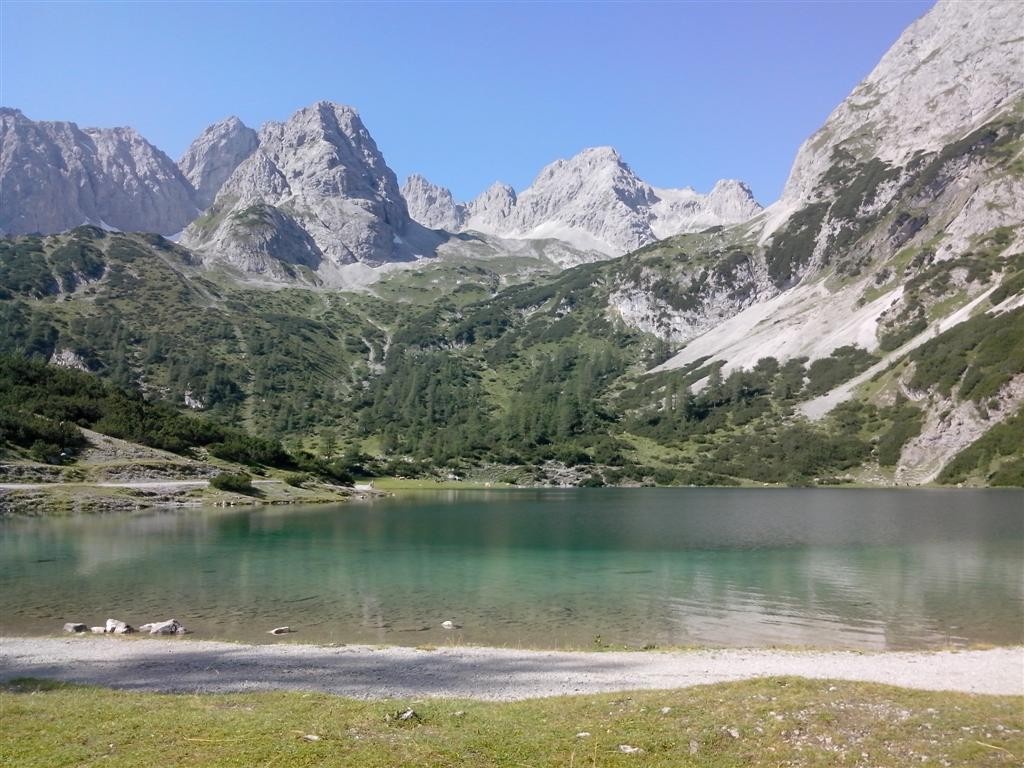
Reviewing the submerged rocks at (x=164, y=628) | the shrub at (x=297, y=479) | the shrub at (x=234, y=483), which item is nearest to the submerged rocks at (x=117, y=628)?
the submerged rocks at (x=164, y=628)

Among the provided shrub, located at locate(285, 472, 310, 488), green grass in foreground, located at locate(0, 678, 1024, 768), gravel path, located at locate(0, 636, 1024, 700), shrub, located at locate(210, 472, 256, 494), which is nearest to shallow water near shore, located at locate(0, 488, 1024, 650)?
gravel path, located at locate(0, 636, 1024, 700)

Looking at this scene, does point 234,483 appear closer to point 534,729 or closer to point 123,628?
point 123,628

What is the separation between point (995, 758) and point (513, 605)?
1088 inches

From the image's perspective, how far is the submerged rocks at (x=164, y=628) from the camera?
31.2 metres

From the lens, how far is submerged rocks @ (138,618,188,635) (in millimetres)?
31203

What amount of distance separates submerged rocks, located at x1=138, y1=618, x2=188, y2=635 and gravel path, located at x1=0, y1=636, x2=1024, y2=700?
1.92 m

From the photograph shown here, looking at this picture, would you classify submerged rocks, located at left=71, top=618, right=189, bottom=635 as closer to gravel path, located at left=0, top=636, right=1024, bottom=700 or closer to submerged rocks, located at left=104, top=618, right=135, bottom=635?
submerged rocks, located at left=104, top=618, right=135, bottom=635

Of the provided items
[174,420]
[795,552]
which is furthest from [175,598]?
[174,420]

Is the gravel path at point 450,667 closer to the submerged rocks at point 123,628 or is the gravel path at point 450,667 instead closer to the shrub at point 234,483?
the submerged rocks at point 123,628

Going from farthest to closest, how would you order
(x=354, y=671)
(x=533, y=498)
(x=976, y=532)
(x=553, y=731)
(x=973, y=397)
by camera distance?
1. (x=973, y=397)
2. (x=533, y=498)
3. (x=976, y=532)
4. (x=354, y=671)
5. (x=553, y=731)

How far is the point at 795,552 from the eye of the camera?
58.7m

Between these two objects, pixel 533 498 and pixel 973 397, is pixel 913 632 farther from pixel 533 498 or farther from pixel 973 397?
pixel 973 397

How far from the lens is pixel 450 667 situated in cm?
2459

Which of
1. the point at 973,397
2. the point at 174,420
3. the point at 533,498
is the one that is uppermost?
the point at 973,397
